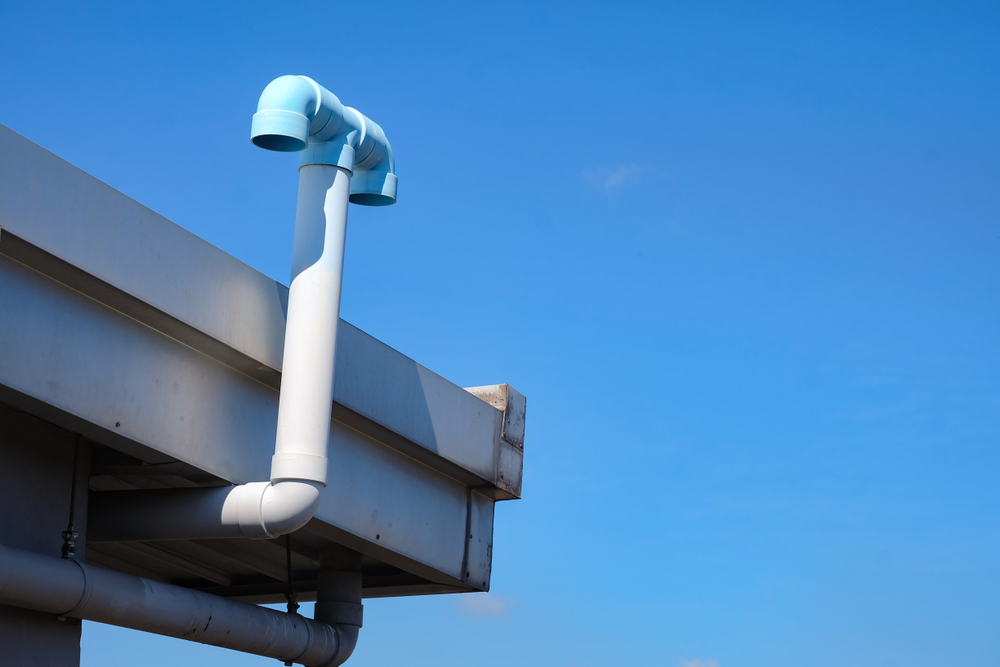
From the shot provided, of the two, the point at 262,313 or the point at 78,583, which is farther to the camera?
the point at 262,313

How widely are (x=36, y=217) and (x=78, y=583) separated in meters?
3.00

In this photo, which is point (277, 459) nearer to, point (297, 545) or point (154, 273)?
point (154, 273)

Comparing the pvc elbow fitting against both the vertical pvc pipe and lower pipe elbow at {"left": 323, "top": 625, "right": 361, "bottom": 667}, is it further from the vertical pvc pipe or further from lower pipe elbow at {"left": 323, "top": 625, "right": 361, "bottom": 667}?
lower pipe elbow at {"left": 323, "top": 625, "right": 361, "bottom": 667}

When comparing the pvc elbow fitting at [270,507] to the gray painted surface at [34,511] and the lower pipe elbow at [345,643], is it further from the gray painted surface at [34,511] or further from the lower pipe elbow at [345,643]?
the lower pipe elbow at [345,643]

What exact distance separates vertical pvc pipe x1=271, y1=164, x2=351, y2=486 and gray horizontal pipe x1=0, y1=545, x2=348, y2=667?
1619 mm

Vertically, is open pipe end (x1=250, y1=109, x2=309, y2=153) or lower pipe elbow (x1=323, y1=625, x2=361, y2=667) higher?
open pipe end (x1=250, y1=109, x2=309, y2=153)

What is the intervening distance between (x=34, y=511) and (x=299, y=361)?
2500 millimetres

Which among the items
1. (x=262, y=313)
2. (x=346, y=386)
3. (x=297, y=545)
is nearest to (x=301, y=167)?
(x=262, y=313)

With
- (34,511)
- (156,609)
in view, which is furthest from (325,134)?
(156,609)

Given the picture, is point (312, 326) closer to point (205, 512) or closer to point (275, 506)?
point (275, 506)

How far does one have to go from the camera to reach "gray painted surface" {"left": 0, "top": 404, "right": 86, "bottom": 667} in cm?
920

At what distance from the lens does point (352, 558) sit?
45.1ft

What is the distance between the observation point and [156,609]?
9977 mm

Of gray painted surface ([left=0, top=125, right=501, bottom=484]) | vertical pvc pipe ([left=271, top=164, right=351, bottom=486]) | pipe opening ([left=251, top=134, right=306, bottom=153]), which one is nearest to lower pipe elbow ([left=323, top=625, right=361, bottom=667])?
gray painted surface ([left=0, top=125, right=501, bottom=484])
